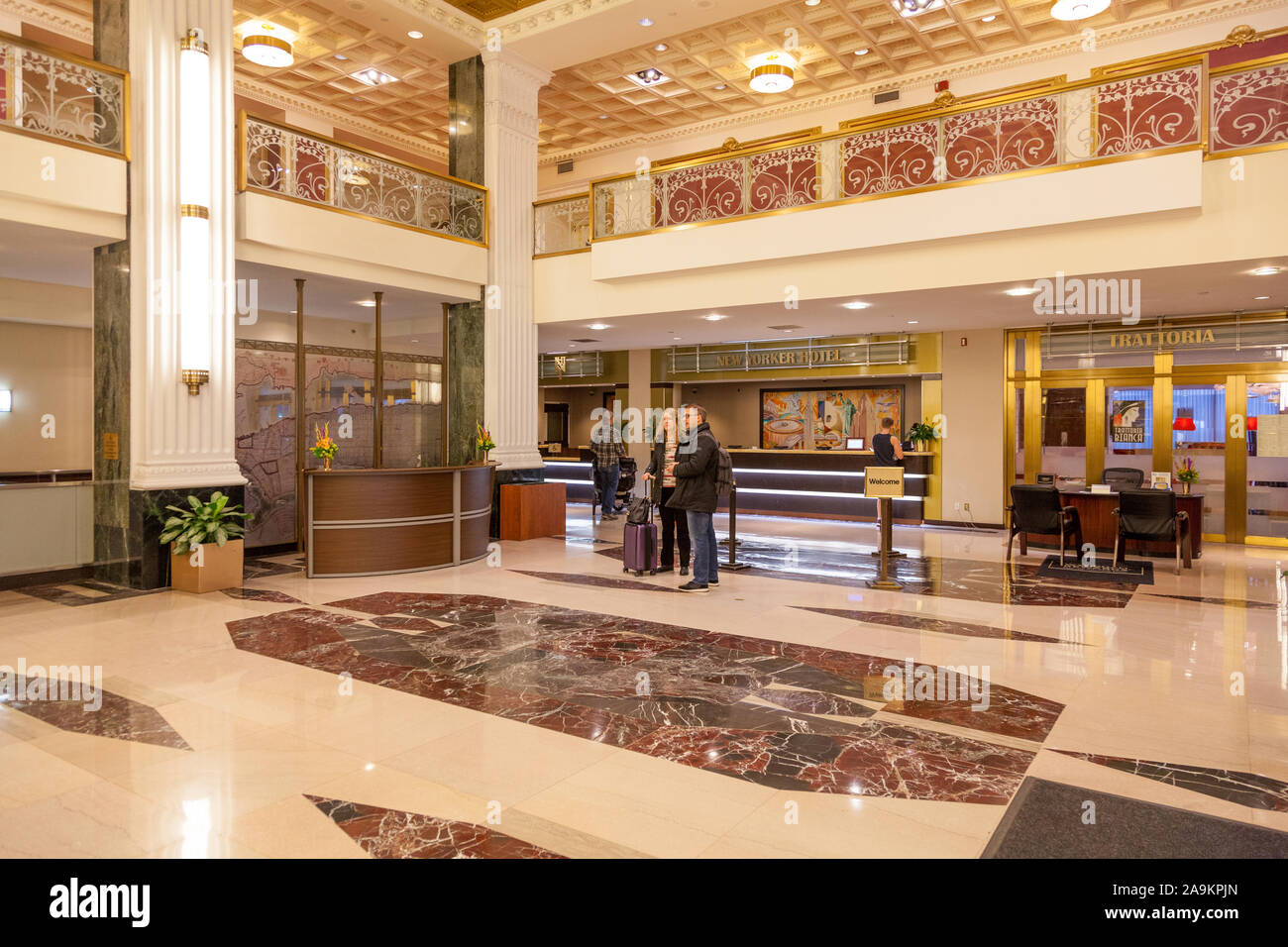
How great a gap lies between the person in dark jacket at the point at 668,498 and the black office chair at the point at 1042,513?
3951 mm

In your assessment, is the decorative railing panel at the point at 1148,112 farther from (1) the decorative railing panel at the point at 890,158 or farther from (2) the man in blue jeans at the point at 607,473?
(2) the man in blue jeans at the point at 607,473

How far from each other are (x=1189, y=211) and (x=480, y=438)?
8257 mm

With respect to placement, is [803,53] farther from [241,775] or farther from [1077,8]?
[241,775]

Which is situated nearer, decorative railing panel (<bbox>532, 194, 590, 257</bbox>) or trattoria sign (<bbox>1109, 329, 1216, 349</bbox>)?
trattoria sign (<bbox>1109, 329, 1216, 349</bbox>)

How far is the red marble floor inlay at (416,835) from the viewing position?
108 inches

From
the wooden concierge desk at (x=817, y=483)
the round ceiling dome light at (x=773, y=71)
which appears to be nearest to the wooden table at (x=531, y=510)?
the wooden concierge desk at (x=817, y=483)

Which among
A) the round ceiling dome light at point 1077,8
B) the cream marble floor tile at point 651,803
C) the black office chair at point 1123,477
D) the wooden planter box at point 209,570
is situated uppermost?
the round ceiling dome light at point 1077,8

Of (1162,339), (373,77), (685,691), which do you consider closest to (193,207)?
(373,77)

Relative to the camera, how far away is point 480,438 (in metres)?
10.8

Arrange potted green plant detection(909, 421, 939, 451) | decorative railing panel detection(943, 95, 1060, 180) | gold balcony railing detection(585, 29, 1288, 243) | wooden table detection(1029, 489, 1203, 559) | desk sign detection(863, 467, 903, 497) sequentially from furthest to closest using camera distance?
1. potted green plant detection(909, 421, 939, 451)
2. wooden table detection(1029, 489, 1203, 559)
3. decorative railing panel detection(943, 95, 1060, 180)
4. desk sign detection(863, 467, 903, 497)
5. gold balcony railing detection(585, 29, 1288, 243)

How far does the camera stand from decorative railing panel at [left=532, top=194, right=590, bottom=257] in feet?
37.2

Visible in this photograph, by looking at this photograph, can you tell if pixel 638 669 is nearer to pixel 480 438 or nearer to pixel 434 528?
pixel 434 528

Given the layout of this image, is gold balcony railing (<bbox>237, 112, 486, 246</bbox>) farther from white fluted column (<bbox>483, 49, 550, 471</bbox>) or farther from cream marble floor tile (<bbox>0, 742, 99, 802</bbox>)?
cream marble floor tile (<bbox>0, 742, 99, 802</bbox>)

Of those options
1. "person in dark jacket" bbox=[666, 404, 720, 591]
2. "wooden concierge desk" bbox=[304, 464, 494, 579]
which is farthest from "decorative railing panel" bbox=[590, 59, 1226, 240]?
"wooden concierge desk" bbox=[304, 464, 494, 579]
